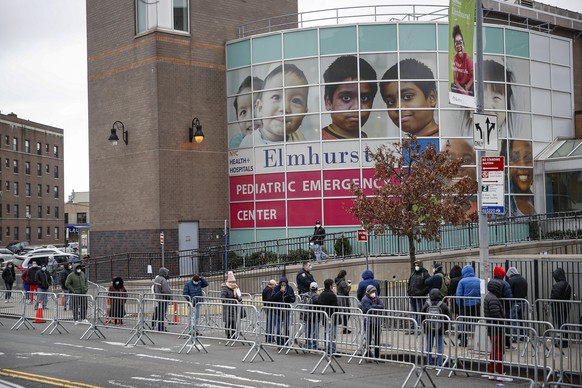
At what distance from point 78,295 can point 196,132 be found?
12.5m

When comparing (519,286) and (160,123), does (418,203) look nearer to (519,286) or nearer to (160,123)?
(519,286)

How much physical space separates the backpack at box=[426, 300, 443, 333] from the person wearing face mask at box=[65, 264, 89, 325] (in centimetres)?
1002

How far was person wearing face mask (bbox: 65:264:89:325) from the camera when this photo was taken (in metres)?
21.3

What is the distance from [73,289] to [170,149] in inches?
474

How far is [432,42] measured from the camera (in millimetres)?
32750

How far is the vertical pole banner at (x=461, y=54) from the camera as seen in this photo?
47.7 feet

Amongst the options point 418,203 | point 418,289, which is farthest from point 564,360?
point 418,203

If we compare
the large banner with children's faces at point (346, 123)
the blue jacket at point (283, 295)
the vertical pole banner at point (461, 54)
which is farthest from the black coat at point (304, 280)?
the large banner with children's faces at point (346, 123)

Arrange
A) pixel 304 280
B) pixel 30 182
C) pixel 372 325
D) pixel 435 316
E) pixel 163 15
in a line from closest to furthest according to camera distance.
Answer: pixel 435 316 → pixel 372 325 → pixel 304 280 → pixel 163 15 → pixel 30 182

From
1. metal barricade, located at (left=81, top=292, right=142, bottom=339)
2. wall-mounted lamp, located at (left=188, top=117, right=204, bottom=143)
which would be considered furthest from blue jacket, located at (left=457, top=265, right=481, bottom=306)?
wall-mounted lamp, located at (left=188, top=117, right=204, bottom=143)

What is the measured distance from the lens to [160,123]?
110 feet

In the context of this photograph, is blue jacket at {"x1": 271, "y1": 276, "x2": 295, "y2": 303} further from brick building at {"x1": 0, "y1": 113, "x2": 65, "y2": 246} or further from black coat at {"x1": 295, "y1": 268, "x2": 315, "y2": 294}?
brick building at {"x1": 0, "y1": 113, "x2": 65, "y2": 246}

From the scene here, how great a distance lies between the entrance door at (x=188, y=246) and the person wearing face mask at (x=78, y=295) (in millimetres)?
9982

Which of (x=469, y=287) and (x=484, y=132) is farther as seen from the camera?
(x=469, y=287)
